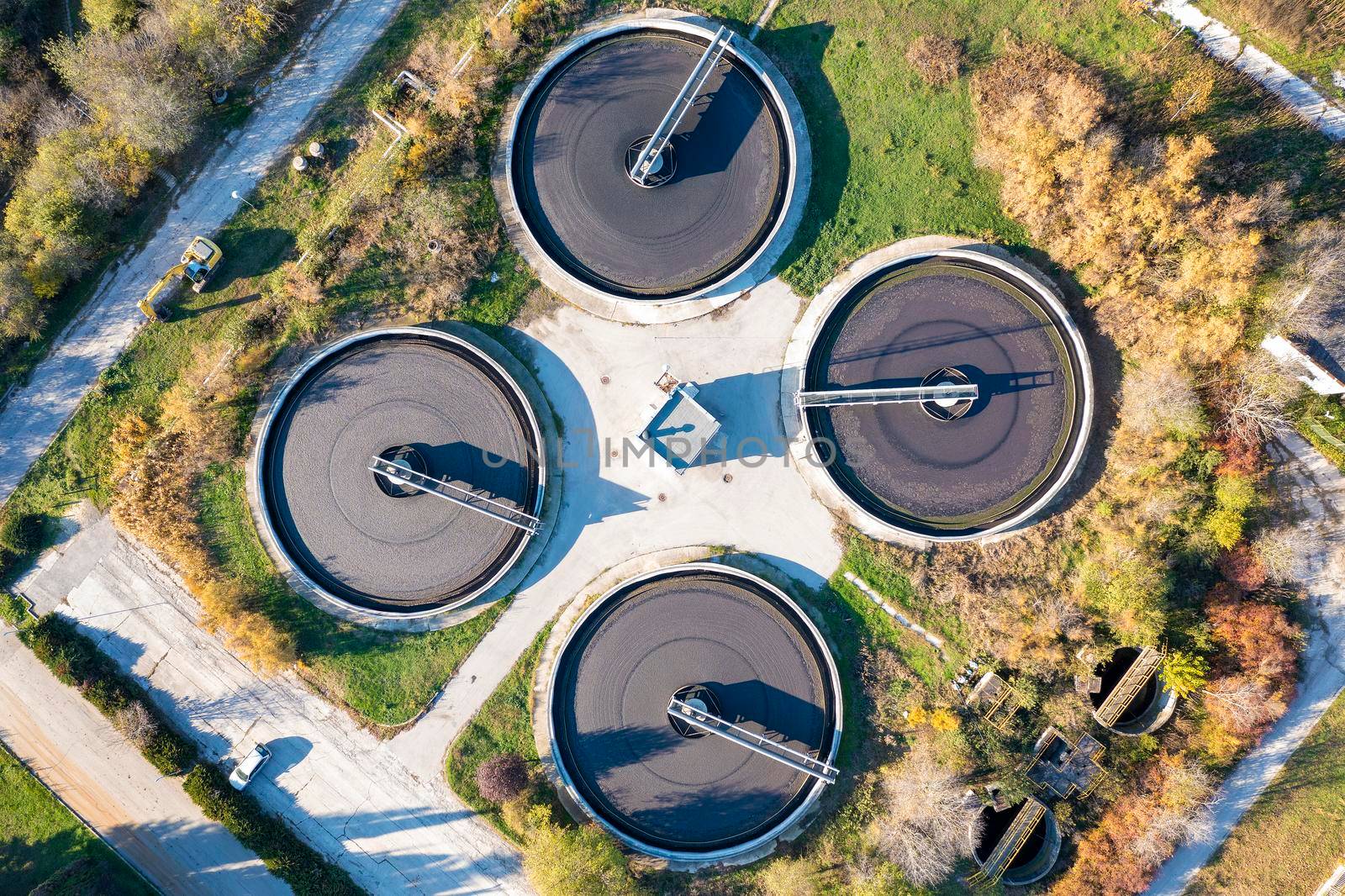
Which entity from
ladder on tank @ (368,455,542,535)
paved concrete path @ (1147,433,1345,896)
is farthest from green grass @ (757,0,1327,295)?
paved concrete path @ (1147,433,1345,896)

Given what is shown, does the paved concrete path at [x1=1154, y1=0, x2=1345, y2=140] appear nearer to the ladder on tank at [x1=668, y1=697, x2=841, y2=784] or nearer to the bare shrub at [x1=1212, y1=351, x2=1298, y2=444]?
→ the bare shrub at [x1=1212, y1=351, x2=1298, y2=444]

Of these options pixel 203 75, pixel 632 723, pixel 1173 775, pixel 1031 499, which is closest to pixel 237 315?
pixel 203 75

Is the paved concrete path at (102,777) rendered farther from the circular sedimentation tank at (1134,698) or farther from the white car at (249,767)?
the circular sedimentation tank at (1134,698)

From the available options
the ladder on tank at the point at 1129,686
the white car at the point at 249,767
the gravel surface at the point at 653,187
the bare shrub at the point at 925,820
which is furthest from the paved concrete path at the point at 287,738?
the ladder on tank at the point at 1129,686

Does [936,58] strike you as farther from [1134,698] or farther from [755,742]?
[755,742]

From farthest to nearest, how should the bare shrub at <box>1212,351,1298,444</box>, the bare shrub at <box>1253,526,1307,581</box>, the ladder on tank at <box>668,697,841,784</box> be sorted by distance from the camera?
the bare shrub at <box>1253,526,1307,581</box>, the bare shrub at <box>1212,351,1298,444</box>, the ladder on tank at <box>668,697,841,784</box>

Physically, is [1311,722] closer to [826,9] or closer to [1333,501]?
[1333,501]

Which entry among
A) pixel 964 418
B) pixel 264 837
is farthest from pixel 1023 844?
pixel 264 837
